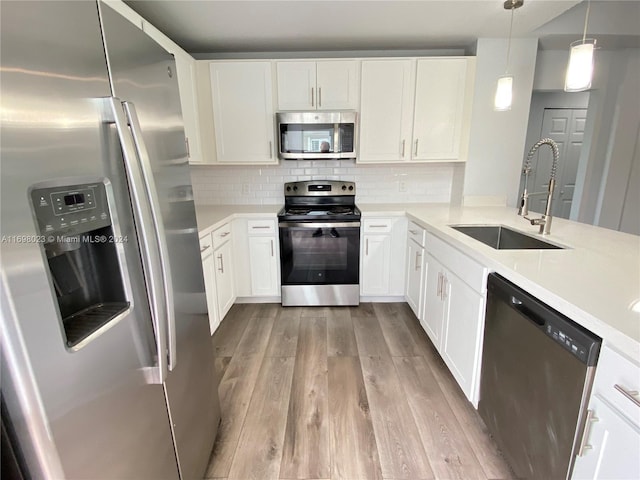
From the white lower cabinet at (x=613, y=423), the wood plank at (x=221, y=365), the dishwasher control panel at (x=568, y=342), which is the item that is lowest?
the wood plank at (x=221, y=365)

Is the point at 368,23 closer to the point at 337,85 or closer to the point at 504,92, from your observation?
the point at 337,85

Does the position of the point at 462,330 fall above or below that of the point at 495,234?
below

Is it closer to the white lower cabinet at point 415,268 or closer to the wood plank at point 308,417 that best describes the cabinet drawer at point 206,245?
the wood plank at point 308,417

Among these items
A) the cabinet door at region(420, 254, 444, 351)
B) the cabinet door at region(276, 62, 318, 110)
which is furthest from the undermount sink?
the cabinet door at region(276, 62, 318, 110)

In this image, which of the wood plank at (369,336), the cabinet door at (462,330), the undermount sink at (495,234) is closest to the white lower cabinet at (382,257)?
the wood plank at (369,336)

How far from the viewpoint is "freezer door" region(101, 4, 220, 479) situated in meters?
0.86

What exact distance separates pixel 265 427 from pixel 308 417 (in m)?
0.24

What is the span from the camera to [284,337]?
98.3 inches

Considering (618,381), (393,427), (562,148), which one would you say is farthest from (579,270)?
(562,148)

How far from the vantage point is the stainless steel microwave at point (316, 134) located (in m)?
2.75

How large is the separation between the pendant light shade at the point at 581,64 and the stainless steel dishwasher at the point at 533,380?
101 centimetres

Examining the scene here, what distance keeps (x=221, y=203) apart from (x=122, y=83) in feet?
8.35

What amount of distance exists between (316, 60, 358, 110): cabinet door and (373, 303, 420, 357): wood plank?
1.94 meters

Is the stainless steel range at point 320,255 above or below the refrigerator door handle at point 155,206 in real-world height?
below
